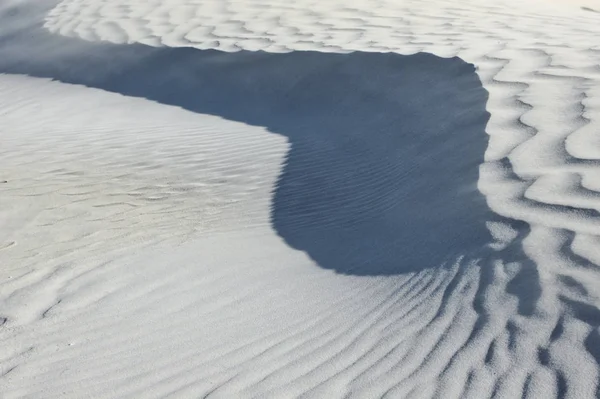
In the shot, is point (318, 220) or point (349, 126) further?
point (349, 126)

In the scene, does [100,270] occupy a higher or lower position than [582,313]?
lower

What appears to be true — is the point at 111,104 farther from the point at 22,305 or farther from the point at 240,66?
the point at 22,305

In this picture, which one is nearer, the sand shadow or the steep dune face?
the steep dune face

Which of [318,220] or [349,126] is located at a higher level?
[318,220]

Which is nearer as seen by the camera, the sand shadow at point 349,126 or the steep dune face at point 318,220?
the steep dune face at point 318,220


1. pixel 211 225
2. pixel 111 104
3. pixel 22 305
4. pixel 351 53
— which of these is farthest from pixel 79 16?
pixel 22 305
